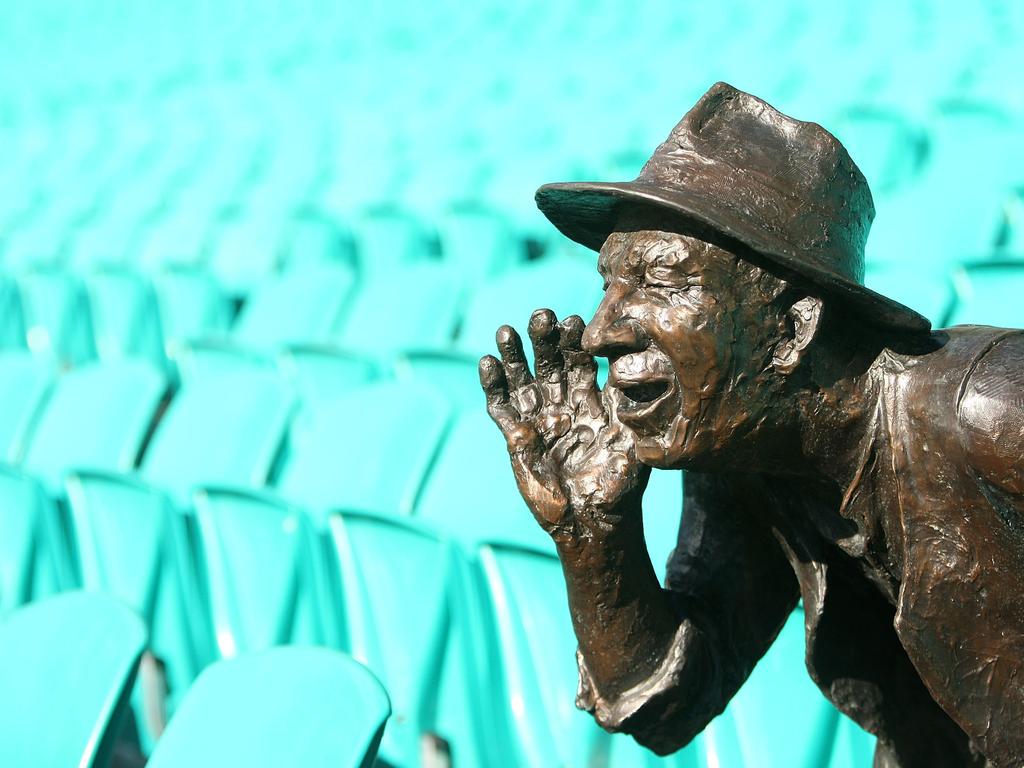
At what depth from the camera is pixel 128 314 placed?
601cm

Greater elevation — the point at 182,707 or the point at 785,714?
the point at 785,714

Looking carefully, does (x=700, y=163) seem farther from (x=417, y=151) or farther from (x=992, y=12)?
(x=992, y=12)

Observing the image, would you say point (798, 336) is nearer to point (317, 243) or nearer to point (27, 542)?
point (27, 542)

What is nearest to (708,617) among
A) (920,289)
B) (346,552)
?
(346,552)

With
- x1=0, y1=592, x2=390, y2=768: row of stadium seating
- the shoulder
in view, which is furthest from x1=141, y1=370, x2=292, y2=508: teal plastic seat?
the shoulder

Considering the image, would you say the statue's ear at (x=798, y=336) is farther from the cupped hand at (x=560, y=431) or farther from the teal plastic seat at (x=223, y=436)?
the teal plastic seat at (x=223, y=436)

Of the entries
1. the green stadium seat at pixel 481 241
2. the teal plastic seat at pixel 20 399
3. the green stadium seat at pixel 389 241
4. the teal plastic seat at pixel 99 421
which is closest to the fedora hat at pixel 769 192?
the teal plastic seat at pixel 99 421

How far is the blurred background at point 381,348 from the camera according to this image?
240 centimetres

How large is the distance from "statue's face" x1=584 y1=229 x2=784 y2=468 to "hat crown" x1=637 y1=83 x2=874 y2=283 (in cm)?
6

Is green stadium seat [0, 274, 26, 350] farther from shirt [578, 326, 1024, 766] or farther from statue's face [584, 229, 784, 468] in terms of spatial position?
statue's face [584, 229, 784, 468]

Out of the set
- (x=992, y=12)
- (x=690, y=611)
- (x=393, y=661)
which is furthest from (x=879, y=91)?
(x=690, y=611)

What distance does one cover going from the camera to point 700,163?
1323 millimetres

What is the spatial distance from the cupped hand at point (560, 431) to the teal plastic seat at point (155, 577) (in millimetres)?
1667

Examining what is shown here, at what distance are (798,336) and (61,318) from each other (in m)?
5.53
